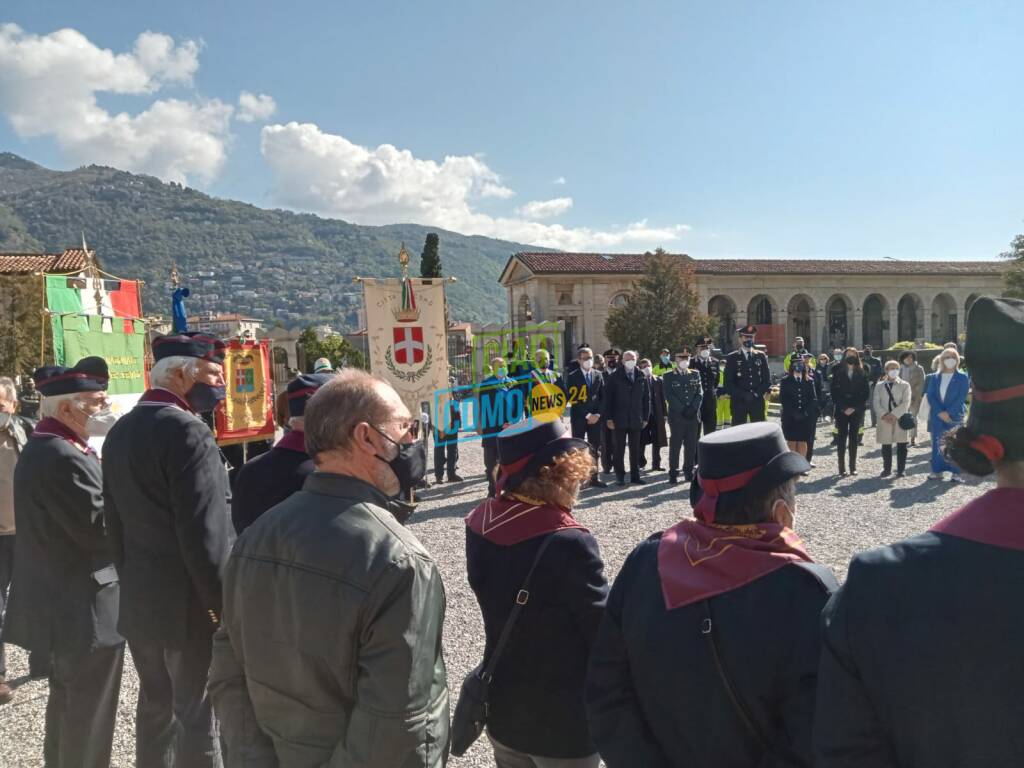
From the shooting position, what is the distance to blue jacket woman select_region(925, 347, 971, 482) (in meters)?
9.91

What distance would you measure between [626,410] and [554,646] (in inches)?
337

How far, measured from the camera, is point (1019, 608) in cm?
111

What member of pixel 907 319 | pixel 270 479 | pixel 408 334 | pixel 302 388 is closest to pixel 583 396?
pixel 408 334

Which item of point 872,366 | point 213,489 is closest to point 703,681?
point 213,489

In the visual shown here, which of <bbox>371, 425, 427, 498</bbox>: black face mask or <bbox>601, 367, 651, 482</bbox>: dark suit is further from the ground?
<bbox>371, 425, 427, 498</bbox>: black face mask

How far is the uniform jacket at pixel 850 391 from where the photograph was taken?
1085cm

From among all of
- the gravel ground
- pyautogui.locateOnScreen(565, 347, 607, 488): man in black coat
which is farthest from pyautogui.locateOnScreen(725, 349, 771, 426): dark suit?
pyautogui.locateOnScreen(565, 347, 607, 488): man in black coat

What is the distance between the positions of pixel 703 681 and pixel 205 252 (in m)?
201

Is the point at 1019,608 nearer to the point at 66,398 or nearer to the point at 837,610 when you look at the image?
the point at 837,610

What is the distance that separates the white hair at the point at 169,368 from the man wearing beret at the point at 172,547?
86 millimetres

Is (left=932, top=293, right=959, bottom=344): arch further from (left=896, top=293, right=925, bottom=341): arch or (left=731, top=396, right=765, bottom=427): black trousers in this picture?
(left=731, top=396, right=765, bottom=427): black trousers

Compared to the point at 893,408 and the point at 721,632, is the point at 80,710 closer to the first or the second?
the point at 721,632

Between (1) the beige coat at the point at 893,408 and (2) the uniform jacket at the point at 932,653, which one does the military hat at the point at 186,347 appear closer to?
(2) the uniform jacket at the point at 932,653

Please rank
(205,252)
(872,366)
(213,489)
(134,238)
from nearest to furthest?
1. (213,489)
2. (872,366)
3. (134,238)
4. (205,252)
